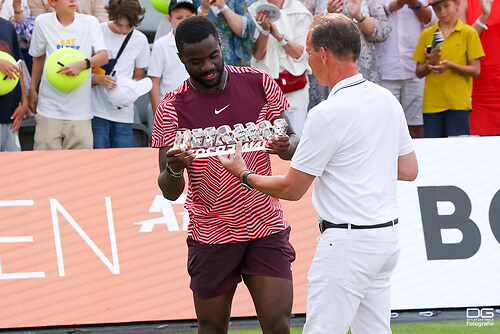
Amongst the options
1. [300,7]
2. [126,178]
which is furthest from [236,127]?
[300,7]

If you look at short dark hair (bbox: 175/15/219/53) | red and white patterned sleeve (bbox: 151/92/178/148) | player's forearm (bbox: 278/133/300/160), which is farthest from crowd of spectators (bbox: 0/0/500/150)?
player's forearm (bbox: 278/133/300/160)

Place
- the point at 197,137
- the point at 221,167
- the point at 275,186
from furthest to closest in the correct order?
the point at 221,167
the point at 197,137
the point at 275,186

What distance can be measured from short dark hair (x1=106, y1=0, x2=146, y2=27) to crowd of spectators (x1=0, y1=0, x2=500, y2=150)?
0.6 inches

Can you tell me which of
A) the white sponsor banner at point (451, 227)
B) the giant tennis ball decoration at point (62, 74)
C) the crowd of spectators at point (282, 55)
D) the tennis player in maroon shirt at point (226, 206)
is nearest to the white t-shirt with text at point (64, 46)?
the crowd of spectators at point (282, 55)

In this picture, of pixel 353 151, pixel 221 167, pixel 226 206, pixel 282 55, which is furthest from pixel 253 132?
pixel 282 55

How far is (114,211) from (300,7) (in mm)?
3230

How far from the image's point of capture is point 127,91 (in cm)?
754

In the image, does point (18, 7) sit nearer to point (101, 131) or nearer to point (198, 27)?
point (101, 131)

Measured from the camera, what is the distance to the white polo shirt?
3.51m

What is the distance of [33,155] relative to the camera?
6590 mm

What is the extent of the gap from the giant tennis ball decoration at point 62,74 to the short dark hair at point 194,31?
137 inches

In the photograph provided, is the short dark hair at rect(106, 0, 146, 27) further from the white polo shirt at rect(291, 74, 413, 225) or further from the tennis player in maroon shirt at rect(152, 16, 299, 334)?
the white polo shirt at rect(291, 74, 413, 225)

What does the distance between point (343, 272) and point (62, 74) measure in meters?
4.55

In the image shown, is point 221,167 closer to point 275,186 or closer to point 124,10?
point 275,186
